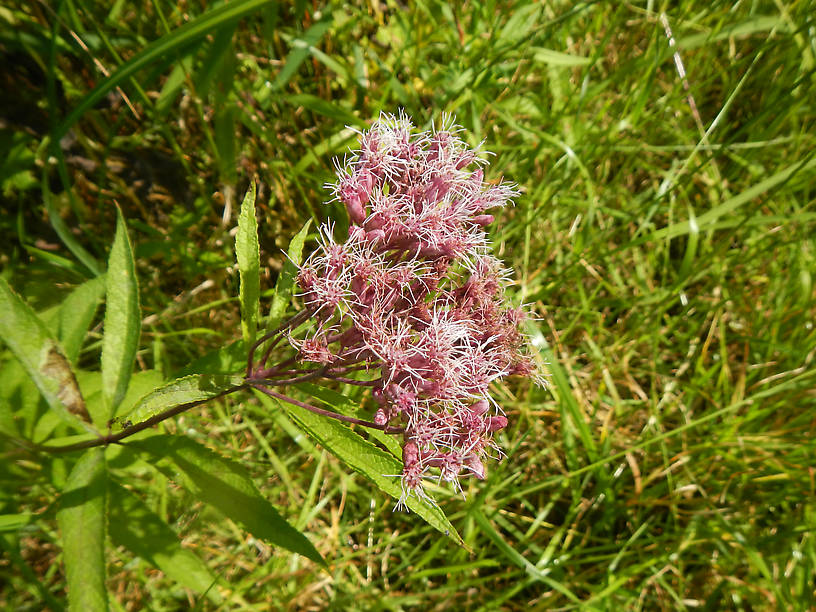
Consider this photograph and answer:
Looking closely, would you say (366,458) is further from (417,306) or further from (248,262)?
(248,262)

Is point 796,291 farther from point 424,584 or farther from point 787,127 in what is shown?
point 424,584

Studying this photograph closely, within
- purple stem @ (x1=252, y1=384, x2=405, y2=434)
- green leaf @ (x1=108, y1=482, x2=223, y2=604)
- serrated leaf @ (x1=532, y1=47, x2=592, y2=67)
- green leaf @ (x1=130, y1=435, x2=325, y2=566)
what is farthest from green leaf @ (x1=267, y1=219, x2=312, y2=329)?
serrated leaf @ (x1=532, y1=47, x2=592, y2=67)

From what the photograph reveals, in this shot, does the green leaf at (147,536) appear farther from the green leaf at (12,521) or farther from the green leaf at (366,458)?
the green leaf at (366,458)

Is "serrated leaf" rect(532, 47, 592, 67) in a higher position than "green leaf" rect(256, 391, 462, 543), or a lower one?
higher

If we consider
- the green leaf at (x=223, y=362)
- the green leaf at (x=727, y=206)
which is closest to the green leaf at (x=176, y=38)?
the green leaf at (x=223, y=362)

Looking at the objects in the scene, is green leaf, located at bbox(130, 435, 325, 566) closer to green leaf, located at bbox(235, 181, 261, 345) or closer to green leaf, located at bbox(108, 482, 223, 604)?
green leaf, located at bbox(108, 482, 223, 604)

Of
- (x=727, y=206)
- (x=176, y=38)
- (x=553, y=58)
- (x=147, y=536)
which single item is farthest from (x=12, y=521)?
(x=727, y=206)

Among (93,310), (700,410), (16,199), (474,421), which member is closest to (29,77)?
(16,199)
